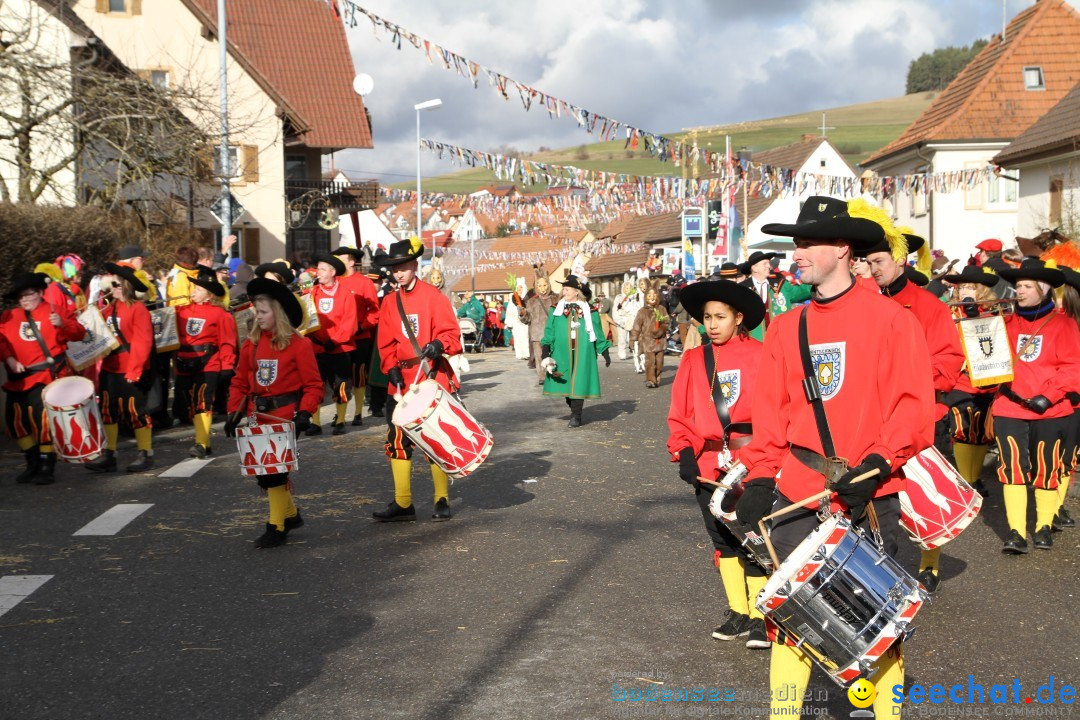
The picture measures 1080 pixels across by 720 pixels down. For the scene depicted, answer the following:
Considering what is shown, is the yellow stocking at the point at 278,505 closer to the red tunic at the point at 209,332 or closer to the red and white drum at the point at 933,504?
the red and white drum at the point at 933,504

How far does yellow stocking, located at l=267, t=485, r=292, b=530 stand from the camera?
830 centimetres

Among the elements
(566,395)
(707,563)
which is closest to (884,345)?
(707,563)

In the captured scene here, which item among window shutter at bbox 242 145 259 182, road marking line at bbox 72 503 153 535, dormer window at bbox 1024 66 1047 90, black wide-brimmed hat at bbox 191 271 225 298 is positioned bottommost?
road marking line at bbox 72 503 153 535

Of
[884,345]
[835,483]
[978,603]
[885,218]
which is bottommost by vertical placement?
[978,603]

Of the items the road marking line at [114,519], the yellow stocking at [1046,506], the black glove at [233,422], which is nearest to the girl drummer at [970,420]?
the yellow stocking at [1046,506]

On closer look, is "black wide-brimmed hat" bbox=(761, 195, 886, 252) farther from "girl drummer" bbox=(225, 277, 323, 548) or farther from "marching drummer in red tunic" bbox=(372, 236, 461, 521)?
"marching drummer in red tunic" bbox=(372, 236, 461, 521)

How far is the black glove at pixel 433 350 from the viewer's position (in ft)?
29.0

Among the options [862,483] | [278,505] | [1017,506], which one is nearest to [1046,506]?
[1017,506]

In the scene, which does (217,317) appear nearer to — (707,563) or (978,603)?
(707,563)

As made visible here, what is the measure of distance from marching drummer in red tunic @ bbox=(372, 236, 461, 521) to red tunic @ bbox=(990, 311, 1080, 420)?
12.7 feet

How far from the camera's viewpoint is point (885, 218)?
5156 mm

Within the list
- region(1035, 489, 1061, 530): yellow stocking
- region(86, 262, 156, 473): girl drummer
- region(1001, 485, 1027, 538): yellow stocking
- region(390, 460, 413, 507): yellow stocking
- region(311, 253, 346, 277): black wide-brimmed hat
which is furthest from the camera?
region(311, 253, 346, 277): black wide-brimmed hat

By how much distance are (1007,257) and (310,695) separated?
9364 millimetres

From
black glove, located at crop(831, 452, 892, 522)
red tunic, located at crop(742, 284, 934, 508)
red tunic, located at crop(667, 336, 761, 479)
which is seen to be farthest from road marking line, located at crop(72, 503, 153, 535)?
black glove, located at crop(831, 452, 892, 522)
